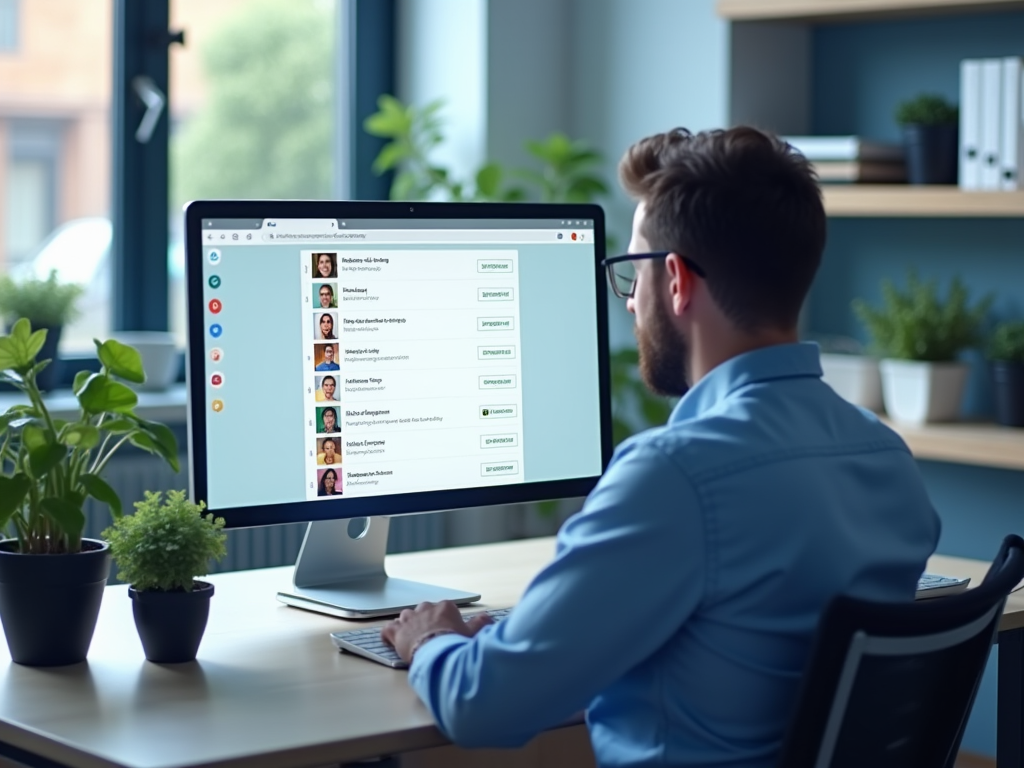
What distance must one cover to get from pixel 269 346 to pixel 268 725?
0.53m

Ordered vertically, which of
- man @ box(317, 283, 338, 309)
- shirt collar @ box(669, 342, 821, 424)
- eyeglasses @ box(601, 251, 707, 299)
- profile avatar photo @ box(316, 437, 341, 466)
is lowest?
profile avatar photo @ box(316, 437, 341, 466)

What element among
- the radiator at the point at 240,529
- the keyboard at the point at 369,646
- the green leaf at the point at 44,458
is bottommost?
the radiator at the point at 240,529

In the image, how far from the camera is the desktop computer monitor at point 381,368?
1742mm

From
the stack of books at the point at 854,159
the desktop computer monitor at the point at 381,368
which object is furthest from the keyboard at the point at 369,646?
the stack of books at the point at 854,159

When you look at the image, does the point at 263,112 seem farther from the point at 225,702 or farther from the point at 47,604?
the point at 225,702

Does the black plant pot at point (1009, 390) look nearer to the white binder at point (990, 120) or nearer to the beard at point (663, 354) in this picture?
the white binder at point (990, 120)

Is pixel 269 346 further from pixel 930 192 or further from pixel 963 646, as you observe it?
pixel 930 192

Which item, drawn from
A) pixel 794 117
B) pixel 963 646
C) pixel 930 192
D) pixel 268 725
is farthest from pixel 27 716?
pixel 794 117

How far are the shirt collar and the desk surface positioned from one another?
0.40 meters

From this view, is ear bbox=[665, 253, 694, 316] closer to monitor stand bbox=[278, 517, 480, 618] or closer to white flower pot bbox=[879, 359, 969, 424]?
monitor stand bbox=[278, 517, 480, 618]

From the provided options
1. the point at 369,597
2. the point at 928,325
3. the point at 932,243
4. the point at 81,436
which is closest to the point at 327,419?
the point at 369,597

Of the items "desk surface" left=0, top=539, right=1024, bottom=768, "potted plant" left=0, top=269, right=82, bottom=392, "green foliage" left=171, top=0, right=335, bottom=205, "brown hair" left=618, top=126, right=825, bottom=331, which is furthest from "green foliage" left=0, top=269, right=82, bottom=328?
"brown hair" left=618, top=126, right=825, bottom=331

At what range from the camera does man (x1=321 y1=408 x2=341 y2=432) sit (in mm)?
1788

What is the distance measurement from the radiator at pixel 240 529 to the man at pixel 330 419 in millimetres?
1382
